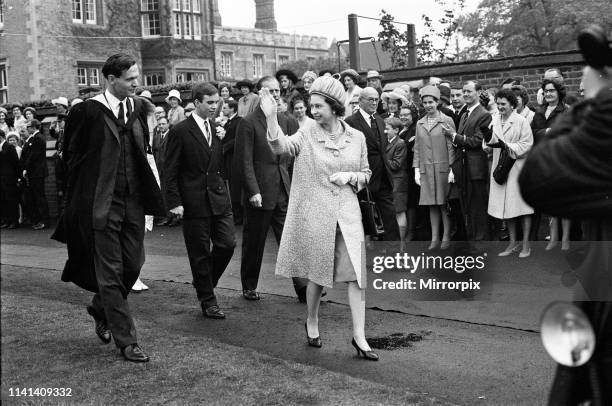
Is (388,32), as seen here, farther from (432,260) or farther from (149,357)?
(149,357)

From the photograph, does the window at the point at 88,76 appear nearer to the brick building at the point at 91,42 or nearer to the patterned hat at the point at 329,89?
the brick building at the point at 91,42

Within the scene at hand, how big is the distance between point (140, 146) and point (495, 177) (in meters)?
5.35

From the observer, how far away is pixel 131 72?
23.1 ft

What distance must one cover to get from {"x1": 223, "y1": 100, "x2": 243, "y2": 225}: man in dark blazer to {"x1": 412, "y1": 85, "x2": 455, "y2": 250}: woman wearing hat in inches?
96.0

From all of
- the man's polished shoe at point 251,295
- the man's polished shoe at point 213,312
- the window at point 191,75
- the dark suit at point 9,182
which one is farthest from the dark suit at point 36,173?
the window at point 191,75

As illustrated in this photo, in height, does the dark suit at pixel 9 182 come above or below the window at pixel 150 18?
below

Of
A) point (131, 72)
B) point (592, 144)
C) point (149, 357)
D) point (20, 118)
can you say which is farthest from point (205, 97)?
point (20, 118)

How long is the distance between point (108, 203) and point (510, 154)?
5618 millimetres

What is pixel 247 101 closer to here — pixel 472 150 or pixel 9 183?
pixel 472 150

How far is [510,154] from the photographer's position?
35.3ft

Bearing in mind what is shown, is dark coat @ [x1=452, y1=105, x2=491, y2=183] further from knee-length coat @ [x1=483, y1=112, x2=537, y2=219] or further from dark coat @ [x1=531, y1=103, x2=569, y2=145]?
dark coat @ [x1=531, y1=103, x2=569, y2=145]

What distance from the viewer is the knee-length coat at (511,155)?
1074 cm

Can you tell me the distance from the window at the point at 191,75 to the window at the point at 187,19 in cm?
176

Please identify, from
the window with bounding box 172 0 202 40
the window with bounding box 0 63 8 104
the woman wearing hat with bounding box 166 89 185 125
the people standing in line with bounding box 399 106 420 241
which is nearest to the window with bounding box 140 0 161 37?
the window with bounding box 172 0 202 40
